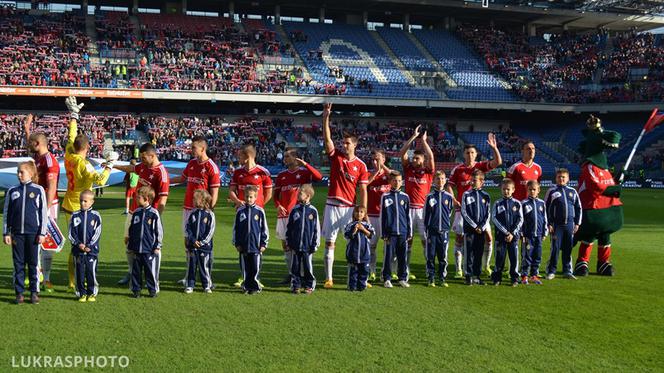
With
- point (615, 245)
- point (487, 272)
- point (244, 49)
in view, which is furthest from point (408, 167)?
point (244, 49)

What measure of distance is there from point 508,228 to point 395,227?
1.63m

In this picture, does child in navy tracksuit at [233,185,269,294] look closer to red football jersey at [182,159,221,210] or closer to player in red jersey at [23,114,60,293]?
red football jersey at [182,159,221,210]

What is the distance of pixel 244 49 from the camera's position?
1724 inches

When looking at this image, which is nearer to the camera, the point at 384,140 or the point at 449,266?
the point at 449,266

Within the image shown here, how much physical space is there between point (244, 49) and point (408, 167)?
3601 centimetres

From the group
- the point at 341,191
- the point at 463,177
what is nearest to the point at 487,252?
the point at 463,177

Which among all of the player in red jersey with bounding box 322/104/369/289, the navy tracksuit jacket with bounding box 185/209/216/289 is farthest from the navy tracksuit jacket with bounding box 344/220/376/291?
the navy tracksuit jacket with bounding box 185/209/216/289

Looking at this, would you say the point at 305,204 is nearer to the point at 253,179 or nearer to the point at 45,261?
the point at 253,179

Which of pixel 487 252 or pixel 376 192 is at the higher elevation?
pixel 376 192

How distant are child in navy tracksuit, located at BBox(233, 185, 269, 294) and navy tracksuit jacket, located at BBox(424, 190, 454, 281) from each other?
245 cm

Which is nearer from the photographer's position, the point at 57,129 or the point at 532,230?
the point at 532,230

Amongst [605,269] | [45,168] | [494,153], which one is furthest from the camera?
[605,269]

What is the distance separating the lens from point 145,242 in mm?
7828

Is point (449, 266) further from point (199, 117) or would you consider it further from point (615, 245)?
point (199, 117)
